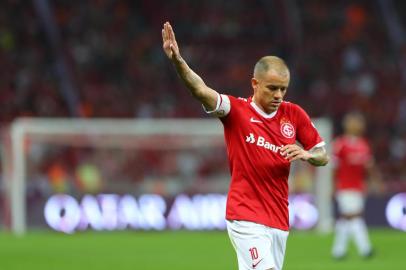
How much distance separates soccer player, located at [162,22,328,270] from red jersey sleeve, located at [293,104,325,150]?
117 mm

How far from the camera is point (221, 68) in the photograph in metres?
28.0

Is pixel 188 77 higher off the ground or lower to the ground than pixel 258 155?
higher

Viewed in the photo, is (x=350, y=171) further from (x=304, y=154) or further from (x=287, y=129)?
(x=304, y=154)

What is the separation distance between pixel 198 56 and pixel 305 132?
21.2m

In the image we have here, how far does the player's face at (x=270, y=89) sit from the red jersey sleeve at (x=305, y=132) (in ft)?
0.88

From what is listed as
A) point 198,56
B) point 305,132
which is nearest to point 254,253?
point 305,132

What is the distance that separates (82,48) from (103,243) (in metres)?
10.8

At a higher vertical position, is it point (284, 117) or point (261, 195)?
point (284, 117)

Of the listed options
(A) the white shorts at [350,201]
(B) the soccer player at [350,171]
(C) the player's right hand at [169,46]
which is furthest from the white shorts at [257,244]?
(A) the white shorts at [350,201]

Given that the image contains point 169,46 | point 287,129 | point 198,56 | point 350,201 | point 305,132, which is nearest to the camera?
point 169,46

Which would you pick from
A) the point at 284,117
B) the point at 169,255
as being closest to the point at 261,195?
the point at 284,117

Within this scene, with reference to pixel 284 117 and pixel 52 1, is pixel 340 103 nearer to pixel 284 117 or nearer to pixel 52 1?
pixel 52 1

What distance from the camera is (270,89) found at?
264 inches

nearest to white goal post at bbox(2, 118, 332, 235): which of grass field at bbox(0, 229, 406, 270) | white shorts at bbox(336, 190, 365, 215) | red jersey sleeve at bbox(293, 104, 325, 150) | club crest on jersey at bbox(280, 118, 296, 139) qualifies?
grass field at bbox(0, 229, 406, 270)
